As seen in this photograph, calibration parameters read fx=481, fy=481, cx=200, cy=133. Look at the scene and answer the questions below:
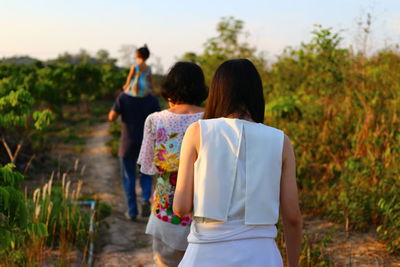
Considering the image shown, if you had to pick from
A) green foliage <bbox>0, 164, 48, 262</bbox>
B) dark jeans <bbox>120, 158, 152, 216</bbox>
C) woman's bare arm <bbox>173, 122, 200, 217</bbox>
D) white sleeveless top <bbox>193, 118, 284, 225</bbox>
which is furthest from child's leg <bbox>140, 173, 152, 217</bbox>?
white sleeveless top <bbox>193, 118, 284, 225</bbox>

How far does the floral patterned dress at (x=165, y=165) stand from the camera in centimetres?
289

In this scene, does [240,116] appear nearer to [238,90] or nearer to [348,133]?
[238,90]

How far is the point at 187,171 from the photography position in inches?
73.7

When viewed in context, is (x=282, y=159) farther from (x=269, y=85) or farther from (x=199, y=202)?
(x=269, y=85)

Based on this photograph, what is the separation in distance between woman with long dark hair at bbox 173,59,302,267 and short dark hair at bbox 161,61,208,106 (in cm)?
108

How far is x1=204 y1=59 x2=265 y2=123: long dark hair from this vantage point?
6.08 feet

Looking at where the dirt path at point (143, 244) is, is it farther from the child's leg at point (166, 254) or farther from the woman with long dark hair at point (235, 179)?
the woman with long dark hair at point (235, 179)

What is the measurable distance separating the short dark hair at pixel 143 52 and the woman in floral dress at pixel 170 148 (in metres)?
3.95

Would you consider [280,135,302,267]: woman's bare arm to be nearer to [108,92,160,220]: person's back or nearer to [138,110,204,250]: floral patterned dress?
[138,110,204,250]: floral patterned dress

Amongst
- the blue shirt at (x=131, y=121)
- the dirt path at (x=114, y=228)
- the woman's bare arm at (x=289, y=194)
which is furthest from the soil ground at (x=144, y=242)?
the woman's bare arm at (x=289, y=194)

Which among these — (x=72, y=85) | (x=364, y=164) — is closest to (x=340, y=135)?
(x=364, y=164)

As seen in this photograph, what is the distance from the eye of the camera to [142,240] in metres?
5.35

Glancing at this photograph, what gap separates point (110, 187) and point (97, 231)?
8.93 feet

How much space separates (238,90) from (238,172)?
1.04ft
